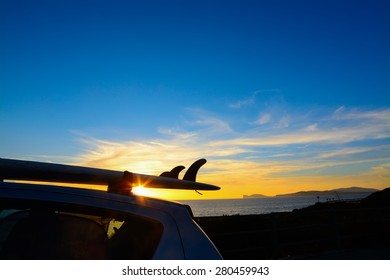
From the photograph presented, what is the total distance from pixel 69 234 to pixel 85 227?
0.09m

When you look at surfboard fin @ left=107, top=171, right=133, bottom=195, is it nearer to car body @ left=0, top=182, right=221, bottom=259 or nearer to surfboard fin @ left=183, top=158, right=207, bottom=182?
car body @ left=0, top=182, right=221, bottom=259

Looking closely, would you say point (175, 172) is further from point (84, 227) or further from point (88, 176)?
point (84, 227)

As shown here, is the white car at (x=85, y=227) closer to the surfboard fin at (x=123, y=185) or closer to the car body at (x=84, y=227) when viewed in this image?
the car body at (x=84, y=227)

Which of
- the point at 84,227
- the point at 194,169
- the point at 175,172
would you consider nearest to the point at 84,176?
the point at 84,227

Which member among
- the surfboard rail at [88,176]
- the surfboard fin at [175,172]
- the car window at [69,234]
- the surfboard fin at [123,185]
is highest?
the surfboard fin at [175,172]

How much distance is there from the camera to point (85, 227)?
223 centimetres

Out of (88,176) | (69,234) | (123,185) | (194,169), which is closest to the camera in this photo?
(69,234)

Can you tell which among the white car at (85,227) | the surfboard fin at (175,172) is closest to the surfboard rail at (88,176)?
the white car at (85,227)

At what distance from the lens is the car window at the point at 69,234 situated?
7.14 feet

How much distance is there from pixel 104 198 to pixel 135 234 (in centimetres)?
27

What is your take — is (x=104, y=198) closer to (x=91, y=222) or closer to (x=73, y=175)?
(x=91, y=222)

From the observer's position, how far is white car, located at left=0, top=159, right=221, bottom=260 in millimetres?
2176

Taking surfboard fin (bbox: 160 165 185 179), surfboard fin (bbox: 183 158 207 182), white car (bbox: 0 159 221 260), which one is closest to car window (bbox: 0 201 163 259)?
white car (bbox: 0 159 221 260)
